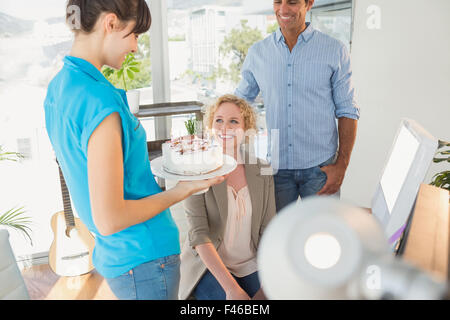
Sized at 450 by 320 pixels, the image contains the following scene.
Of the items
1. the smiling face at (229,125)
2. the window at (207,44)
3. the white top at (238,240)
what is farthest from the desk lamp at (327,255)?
the window at (207,44)

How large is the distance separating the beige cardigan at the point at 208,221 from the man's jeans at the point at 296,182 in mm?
365

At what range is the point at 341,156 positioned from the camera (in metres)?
1.96

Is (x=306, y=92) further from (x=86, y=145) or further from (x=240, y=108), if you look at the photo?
(x=86, y=145)

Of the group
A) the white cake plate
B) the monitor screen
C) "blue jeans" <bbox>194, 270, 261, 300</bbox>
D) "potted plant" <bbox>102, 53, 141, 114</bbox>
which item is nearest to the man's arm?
"blue jeans" <bbox>194, 270, 261, 300</bbox>

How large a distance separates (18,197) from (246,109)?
5.42ft

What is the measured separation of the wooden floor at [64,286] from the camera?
2.29m

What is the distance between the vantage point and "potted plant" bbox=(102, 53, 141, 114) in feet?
7.97

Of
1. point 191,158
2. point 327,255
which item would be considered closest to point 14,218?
point 191,158

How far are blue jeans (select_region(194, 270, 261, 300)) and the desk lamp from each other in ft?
3.90

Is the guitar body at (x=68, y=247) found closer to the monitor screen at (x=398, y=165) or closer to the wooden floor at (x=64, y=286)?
the wooden floor at (x=64, y=286)

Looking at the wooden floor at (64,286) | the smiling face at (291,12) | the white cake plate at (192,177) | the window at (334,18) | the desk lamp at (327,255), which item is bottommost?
the wooden floor at (64,286)

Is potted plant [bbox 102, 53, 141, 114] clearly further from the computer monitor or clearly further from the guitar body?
the computer monitor

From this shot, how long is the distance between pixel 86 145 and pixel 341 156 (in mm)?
1454
